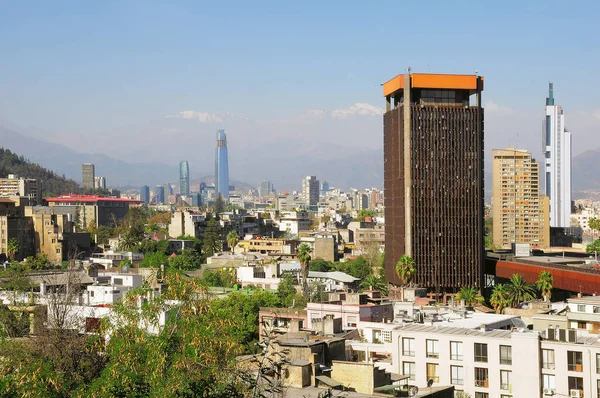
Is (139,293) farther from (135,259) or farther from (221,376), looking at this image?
(135,259)

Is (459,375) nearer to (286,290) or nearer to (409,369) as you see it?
(409,369)

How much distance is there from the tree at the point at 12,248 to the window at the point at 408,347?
3954 inches

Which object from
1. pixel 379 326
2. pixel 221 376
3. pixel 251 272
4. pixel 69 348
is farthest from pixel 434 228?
pixel 221 376

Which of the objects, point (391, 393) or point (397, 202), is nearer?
point (391, 393)

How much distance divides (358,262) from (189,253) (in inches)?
944

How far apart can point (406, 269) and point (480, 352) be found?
59468mm

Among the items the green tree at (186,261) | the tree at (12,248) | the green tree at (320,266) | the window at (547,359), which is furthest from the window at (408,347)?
the tree at (12,248)

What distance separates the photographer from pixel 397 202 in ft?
375

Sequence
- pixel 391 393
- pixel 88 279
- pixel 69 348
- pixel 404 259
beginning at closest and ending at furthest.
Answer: pixel 391 393 → pixel 69 348 → pixel 88 279 → pixel 404 259

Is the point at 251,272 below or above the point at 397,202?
below

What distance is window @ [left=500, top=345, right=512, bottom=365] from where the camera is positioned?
1603 inches

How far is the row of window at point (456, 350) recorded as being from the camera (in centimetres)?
4088

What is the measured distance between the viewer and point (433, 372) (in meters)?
42.8

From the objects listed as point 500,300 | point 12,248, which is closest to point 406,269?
point 500,300
